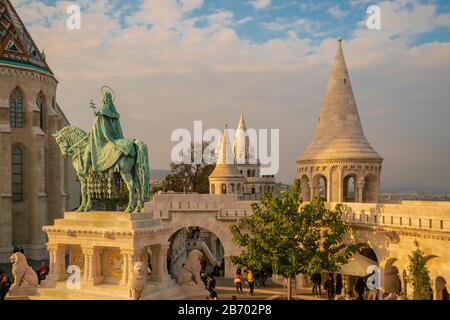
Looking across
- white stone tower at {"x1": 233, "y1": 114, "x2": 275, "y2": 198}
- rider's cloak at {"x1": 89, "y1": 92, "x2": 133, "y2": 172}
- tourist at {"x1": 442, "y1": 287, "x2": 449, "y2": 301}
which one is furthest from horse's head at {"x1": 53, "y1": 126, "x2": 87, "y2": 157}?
white stone tower at {"x1": 233, "y1": 114, "x2": 275, "y2": 198}

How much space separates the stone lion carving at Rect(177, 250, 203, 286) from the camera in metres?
17.2

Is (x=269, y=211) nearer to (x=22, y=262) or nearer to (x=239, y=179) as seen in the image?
(x=22, y=262)

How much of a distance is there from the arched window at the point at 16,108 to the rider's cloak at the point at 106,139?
17093 millimetres

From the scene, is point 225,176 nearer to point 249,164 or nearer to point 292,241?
point 249,164

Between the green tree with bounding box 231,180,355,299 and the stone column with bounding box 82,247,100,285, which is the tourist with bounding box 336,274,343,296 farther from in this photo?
the stone column with bounding box 82,247,100,285

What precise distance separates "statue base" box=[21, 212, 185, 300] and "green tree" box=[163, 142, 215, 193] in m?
32.9

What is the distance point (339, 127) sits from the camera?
2559cm

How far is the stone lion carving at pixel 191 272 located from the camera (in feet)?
56.3

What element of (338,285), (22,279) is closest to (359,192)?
(338,285)

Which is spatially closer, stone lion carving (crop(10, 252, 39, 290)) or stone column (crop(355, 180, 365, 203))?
stone lion carving (crop(10, 252, 39, 290))

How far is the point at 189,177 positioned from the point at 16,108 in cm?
2302

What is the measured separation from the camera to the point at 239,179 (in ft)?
139

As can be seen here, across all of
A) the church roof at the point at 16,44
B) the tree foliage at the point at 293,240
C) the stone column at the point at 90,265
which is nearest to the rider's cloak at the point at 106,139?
the stone column at the point at 90,265
